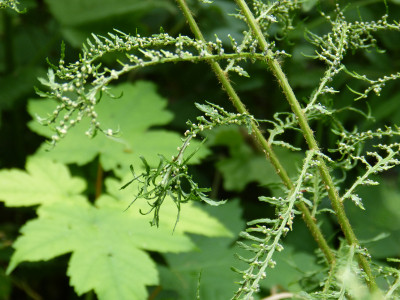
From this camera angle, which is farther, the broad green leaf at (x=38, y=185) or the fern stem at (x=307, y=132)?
the broad green leaf at (x=38, y=185)

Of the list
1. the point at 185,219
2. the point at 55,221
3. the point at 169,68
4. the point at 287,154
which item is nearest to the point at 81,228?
the point at 55,221

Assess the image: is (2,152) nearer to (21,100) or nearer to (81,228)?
(21,100)

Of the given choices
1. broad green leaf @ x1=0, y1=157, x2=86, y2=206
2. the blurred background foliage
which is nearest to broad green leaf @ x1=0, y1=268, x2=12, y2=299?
the blurred background foliage

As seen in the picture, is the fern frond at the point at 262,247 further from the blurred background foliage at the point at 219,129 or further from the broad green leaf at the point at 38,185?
the broad green leaf at the point at 38,185

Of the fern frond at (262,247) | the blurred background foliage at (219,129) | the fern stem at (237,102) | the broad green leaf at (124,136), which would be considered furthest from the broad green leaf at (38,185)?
the fern frond at (262,247)

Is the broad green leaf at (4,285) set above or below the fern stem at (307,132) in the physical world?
below

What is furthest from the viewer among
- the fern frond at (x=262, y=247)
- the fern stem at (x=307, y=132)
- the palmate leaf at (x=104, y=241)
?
the palmate leaf at (x=104, y=241)

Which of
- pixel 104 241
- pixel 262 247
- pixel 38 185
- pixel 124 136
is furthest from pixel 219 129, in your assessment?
pixel 262 247
